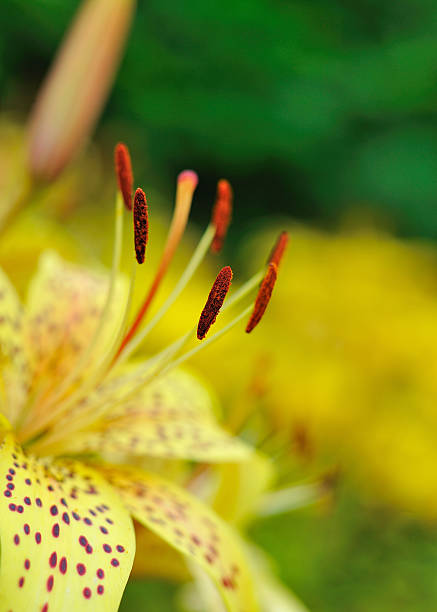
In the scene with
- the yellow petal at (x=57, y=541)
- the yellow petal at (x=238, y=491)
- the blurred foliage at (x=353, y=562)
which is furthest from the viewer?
the blurred foliage at (x=353, y=562)

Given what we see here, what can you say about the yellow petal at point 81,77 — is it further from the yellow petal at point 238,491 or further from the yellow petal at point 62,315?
the yellow petal at point 238,491

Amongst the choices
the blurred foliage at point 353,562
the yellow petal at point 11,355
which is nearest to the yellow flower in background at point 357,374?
the blurred foliage at point 353,562

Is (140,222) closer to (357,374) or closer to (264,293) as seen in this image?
(264,293)

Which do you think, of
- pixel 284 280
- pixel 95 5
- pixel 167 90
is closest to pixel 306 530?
pixel 284 280

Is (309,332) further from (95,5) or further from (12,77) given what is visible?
(12,77)

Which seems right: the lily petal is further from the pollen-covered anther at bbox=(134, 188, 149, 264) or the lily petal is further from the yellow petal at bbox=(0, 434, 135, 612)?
the pollen-covered anther at bbox=(134, 188, 149, 264)

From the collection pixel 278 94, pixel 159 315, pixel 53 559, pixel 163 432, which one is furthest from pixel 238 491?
pixel 278 94
